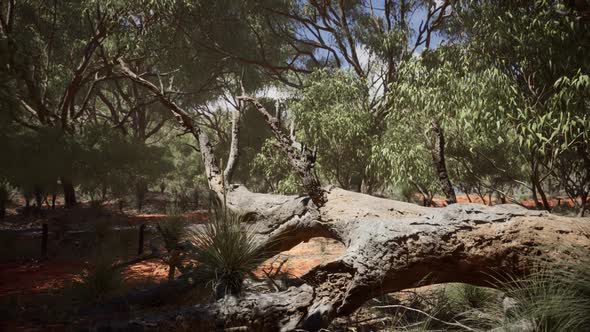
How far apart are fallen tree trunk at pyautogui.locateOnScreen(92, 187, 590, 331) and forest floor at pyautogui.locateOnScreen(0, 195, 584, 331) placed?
1.46ft

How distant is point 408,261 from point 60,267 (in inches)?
251

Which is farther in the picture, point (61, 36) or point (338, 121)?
point (61, 36)

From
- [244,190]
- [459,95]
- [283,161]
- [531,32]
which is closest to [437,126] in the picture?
[459,95]

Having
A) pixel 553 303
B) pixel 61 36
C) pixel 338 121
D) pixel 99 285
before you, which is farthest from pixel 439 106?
pixel 61 36

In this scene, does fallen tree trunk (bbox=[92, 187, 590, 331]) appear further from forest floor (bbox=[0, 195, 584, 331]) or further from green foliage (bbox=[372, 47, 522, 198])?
green foliage (bbox=[372, 47, 522, 198])

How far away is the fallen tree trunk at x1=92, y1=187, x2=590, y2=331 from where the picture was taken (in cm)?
Answer: 258

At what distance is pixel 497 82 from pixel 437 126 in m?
1.08

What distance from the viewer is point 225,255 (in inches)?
137

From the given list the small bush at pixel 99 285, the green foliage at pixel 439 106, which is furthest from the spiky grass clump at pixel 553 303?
the small bush at pixel 99 285

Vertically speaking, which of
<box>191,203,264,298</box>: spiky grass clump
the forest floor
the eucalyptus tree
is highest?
the eucalyptus tree

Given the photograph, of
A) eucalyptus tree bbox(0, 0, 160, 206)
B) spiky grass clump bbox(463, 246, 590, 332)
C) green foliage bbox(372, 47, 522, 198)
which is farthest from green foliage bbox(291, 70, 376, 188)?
spiky grass clump bbox(463, 246, 590, 332)

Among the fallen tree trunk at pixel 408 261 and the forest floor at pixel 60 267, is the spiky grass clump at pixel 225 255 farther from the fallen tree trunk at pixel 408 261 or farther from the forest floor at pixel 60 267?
the fallen tree trunk at pixel 408 261

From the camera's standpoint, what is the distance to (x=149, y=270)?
6.30 m

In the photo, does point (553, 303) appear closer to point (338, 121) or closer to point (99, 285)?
point (99, 285)
